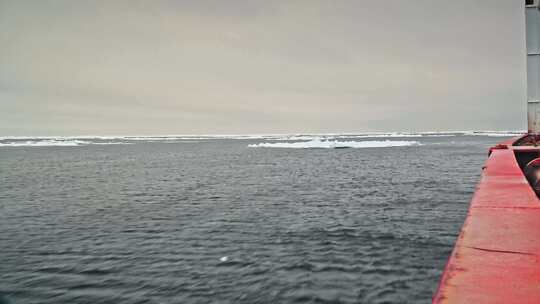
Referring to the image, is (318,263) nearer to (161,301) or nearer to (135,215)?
(161,301)

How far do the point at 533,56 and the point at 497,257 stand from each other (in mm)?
16385

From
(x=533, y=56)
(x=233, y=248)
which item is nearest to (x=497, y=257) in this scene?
(x=233, y=248)

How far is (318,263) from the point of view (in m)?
6.74

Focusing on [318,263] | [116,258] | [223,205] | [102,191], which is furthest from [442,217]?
[102,191]

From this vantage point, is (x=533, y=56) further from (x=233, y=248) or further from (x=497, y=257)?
(x=497, y=257)

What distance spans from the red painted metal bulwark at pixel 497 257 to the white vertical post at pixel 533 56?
44.8 ft

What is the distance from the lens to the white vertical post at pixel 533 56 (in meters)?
15.0

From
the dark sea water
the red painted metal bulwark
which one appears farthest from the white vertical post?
the red painted metal bulwark

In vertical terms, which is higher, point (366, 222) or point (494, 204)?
point (494, 204)

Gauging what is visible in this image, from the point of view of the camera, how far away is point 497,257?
96.1 inches

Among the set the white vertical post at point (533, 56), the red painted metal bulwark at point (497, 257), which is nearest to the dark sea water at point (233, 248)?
the red painted metal bulwark at point (497, 257)

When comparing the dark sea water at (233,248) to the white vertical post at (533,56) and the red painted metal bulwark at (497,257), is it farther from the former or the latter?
the white vertical post at (533,56)

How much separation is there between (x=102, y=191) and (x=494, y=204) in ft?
61.0

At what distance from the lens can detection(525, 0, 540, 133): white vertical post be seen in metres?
15.0
